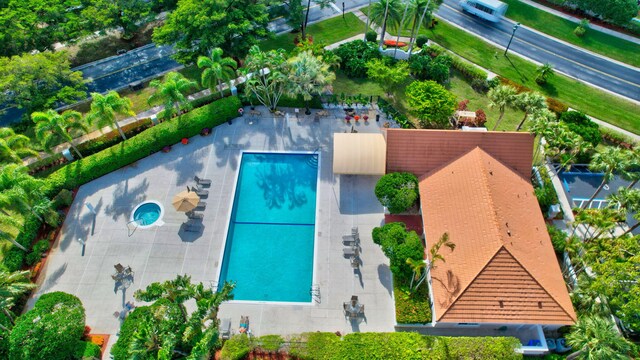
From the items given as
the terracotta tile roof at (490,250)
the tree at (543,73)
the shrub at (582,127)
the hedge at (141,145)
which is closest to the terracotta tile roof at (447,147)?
the terracotta tile roof at (490,250)

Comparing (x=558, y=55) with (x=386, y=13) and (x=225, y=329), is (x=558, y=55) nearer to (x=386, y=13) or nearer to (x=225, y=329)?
(x=386, y=13)

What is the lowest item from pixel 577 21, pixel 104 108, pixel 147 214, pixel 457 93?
pixel 147 214

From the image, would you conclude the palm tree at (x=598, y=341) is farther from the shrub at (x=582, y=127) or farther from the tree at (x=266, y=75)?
the tree at (x=266, y=75)

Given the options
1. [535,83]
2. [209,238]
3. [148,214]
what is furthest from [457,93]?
[148,214]

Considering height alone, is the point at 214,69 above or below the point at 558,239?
above

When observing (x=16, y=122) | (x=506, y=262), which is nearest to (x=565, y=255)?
(x=506, y=262)

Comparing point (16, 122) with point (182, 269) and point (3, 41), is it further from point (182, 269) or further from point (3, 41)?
point (182, 269)
